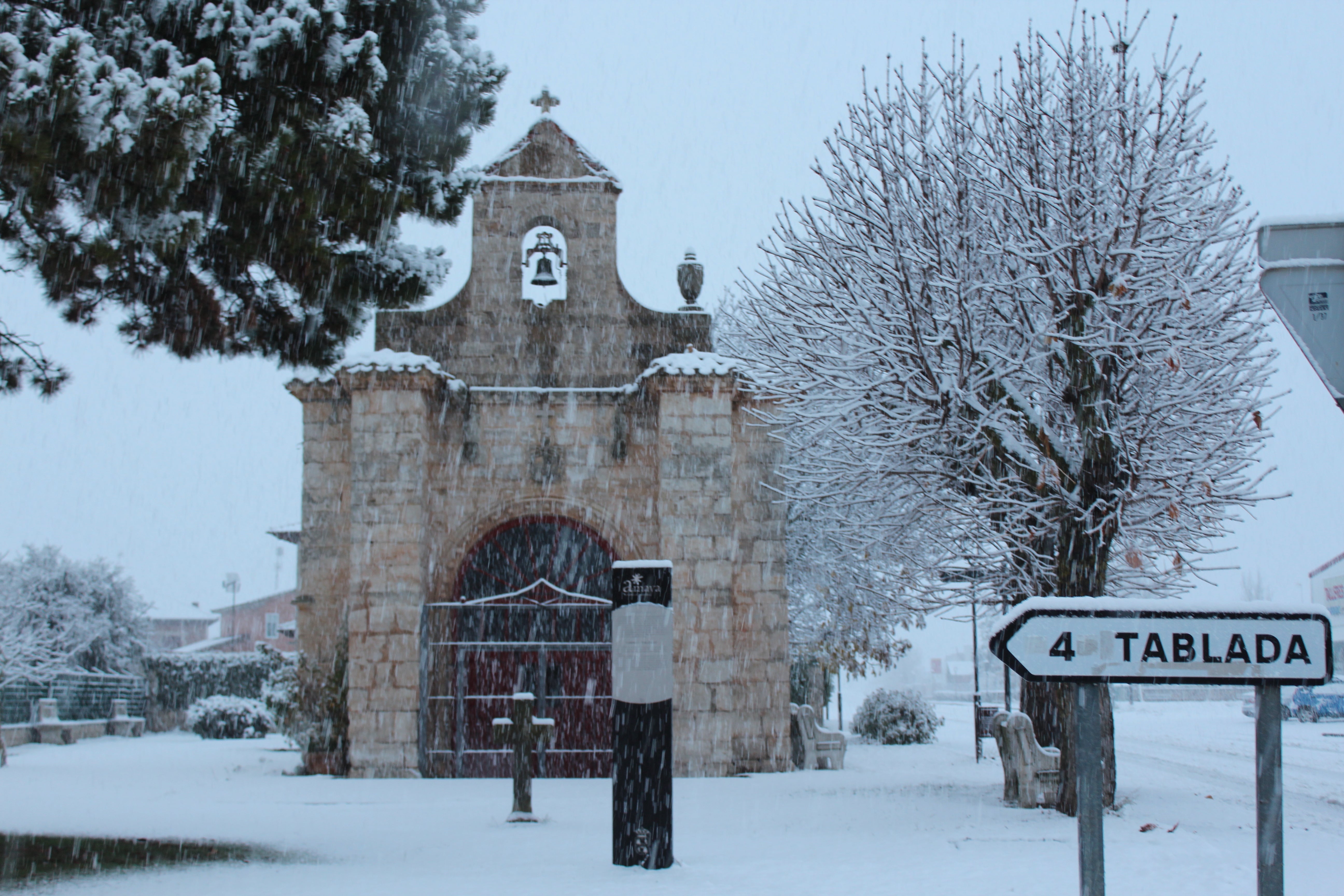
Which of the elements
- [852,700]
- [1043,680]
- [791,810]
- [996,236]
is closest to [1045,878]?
[791,810]

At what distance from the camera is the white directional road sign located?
10.4 feet

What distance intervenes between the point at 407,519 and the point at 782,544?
4867 millimetres

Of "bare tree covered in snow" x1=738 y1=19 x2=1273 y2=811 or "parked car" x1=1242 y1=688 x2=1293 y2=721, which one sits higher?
"bare tree covered in snow" x1=738 y1=19 x2=1273 y2=811

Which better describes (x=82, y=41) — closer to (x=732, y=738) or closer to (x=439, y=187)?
(x=439, y=187)

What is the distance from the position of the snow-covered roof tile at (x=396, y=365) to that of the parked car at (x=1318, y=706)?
2524 cm

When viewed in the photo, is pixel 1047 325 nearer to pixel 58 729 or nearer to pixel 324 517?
pixel 324 517

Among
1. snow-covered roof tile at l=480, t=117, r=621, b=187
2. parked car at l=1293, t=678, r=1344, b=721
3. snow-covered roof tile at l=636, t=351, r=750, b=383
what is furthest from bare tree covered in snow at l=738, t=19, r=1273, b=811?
parked car at l=1293, t=678, r=1344, b=721

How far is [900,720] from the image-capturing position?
22188mm

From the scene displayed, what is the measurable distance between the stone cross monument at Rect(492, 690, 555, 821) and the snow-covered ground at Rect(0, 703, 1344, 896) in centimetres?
24

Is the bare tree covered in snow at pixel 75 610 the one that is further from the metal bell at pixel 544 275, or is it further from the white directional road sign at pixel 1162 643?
the white directional road sign at pixel 1162 643

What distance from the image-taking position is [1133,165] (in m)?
9.51

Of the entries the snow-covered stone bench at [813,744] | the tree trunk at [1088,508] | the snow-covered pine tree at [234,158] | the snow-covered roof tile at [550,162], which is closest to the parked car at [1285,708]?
the snow-covered stone bench at [813,744]

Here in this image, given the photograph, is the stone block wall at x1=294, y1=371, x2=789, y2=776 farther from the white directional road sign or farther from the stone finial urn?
the white directional road sign

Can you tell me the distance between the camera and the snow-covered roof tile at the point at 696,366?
13805mm
